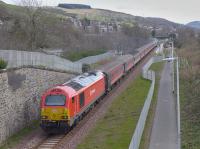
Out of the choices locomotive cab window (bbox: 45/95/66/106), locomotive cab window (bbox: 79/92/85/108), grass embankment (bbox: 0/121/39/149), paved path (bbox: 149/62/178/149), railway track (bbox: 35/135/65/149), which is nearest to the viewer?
paved path (bbox: 149/62/178/149)

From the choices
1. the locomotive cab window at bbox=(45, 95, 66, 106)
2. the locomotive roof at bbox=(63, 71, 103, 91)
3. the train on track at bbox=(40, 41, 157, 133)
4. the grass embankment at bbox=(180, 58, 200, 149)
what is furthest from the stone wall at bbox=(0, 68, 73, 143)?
the grass embankment at bbox=(180, 58, 200, 149)

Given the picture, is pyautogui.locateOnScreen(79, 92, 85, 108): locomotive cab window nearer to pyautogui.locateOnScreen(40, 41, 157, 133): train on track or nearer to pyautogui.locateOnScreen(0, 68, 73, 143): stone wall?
pyautogui.locateOnScreen(40, 41, 157, 133): train on track

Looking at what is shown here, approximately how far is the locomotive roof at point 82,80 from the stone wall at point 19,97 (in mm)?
2666

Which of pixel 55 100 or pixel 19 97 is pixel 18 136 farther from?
pixel 55 100

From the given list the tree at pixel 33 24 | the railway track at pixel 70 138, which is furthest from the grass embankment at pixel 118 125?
the tree at pixel 33 24

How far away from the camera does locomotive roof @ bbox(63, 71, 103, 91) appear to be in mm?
33425

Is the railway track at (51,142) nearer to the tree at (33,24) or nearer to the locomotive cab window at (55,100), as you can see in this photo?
the locomotive cab window at (55,100)

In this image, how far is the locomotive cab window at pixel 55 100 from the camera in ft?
99.4

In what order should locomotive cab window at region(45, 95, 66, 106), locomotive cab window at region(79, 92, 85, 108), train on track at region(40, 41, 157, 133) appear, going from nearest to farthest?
train on track at region(40, 41, 157, 133) → locomotive cab window at region(45, 95, 66, 106) → locomotive cab window at region(79, 92, 85, 108)

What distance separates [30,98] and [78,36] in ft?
247

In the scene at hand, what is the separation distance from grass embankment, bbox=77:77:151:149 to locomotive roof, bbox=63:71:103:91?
9.29 feet

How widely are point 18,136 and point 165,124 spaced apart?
31.7ft

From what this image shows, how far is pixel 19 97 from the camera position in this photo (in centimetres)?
3195

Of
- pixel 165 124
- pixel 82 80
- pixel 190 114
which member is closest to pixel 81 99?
pixel 82 80
